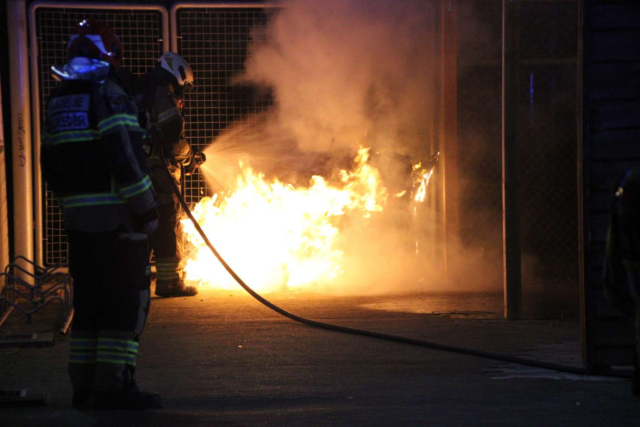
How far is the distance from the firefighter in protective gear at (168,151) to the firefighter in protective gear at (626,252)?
4.81m

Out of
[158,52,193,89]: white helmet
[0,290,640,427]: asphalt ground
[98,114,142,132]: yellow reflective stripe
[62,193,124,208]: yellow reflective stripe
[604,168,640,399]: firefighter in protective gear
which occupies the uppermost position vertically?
[158,52,193,89]: white helmet

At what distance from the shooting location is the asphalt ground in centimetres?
369

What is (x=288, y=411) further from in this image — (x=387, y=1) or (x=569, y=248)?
(x=387, y=1)

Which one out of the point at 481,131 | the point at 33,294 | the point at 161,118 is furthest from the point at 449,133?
the point at 33,294

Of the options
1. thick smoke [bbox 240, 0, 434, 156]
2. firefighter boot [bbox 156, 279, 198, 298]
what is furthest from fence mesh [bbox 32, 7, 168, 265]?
firefighter boot [bbox 156, 279, 198, 298]

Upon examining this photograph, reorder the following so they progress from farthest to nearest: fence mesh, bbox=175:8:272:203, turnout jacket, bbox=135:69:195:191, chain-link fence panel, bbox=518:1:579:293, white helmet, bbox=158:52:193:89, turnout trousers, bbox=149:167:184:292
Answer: fence mesh, bbox=175:8:272:203 < chain-link fence panel, bbox=518:1:579:293 < turnout trousers, bbox=149:167:184:292 < white helmet, bbox=158:52:193:89 < turnout jacket, bbox=135:69:195:191

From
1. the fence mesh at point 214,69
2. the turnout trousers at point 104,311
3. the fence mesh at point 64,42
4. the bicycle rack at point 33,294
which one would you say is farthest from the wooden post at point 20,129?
the turnout trousers at point 104,311

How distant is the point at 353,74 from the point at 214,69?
5.59ft

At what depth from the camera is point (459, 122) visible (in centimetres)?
843

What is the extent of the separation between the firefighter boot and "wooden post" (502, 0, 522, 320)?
320 cm

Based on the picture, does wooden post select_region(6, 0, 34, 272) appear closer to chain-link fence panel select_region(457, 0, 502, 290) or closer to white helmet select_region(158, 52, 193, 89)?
white helmet select_region(158, 52, 193, 89)

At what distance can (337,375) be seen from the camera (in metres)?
4.43

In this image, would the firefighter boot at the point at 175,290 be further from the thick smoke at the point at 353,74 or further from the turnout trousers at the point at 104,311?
the turnout trousers at the point at 104,311

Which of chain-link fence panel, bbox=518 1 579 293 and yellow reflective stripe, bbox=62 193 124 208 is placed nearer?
yellow reflective stripe, bbox=62 193 124 208
